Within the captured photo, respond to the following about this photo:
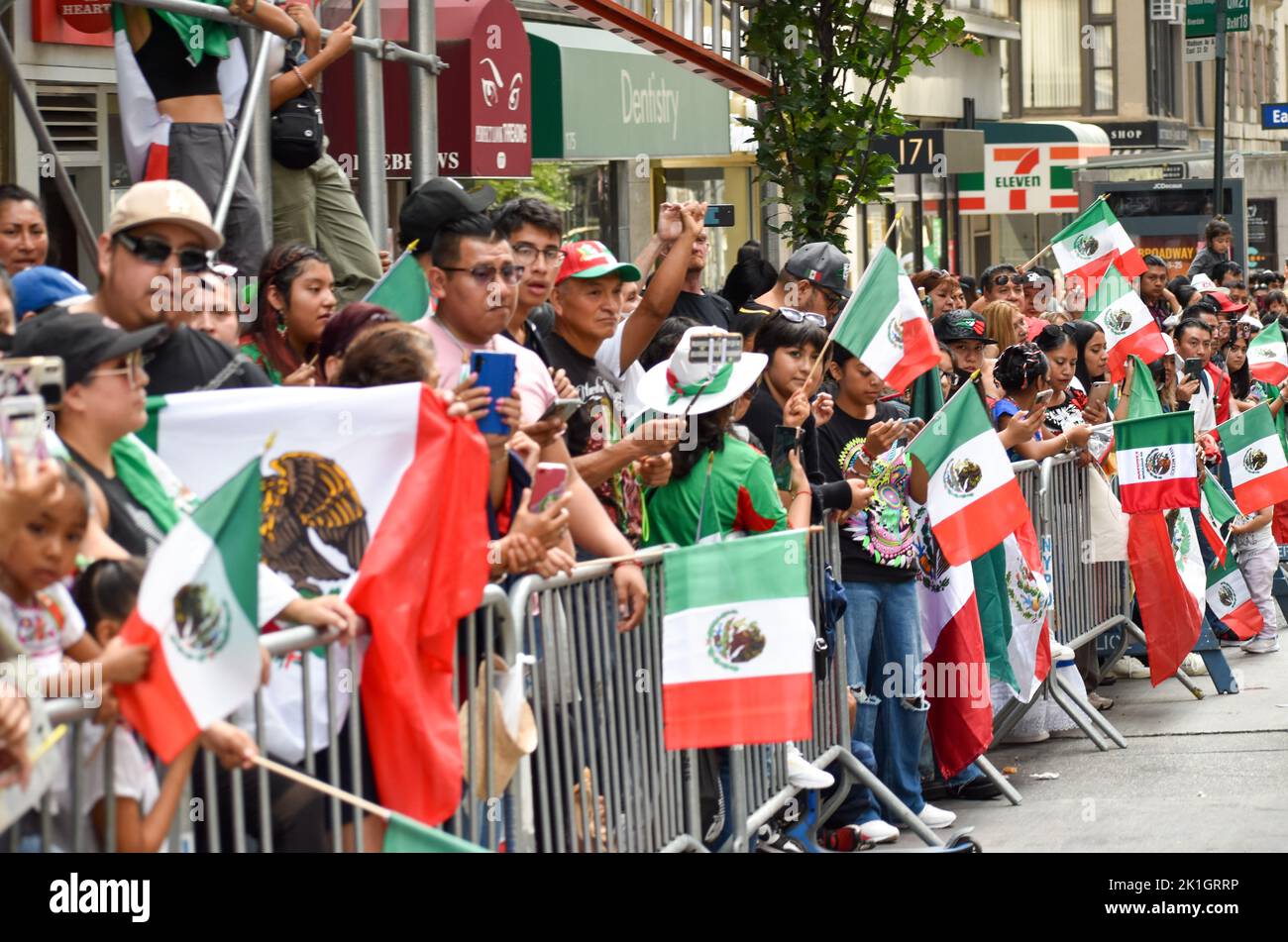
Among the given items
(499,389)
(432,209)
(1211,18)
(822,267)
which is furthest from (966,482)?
(1211,18)

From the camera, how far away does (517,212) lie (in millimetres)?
7074

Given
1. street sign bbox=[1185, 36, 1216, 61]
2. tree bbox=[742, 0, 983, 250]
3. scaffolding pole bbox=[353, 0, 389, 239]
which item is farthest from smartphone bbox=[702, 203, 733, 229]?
street sign bbox=[1185, 36, 1216, 61]

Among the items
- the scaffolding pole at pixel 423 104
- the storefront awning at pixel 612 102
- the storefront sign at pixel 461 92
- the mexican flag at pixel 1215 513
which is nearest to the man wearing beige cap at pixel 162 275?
the scaffolding pole at pixel 423 104

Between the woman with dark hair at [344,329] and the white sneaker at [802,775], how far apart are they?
2441mm

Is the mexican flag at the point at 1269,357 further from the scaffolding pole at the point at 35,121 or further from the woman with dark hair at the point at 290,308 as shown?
the woman with dark hair at the point at 290,308

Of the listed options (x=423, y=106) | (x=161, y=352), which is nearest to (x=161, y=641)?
(x=161, y=352)

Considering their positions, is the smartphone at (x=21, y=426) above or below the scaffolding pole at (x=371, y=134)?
below

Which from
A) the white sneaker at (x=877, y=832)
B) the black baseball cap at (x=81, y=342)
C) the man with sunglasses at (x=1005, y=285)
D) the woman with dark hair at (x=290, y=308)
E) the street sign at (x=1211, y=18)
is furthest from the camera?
the street sign at (x=1211, y=18)

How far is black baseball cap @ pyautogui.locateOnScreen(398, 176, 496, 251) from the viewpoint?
641 cm

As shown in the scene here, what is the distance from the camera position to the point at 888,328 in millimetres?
8406

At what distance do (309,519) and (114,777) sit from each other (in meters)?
1.16

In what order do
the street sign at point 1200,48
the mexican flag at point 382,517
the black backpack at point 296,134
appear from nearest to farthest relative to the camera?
the mexican flag at point 382,517
the black backpack at point 296,134
the street sign at point 1200,48

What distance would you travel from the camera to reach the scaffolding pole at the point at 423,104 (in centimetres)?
941
